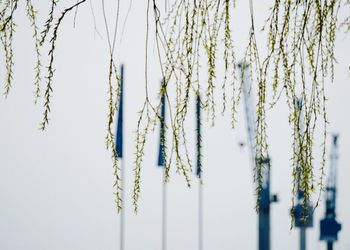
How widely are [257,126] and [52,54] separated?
0.69 m

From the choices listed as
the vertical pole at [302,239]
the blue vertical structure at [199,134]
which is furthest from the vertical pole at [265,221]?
the blue vertical structure at [199,134]

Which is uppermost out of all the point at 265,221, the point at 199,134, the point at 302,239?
the point at 199,134

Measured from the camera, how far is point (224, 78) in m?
1.90

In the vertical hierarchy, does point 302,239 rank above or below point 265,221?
below

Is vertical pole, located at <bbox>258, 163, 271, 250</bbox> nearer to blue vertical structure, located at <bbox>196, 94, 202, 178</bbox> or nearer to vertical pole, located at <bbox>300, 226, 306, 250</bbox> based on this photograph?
vertical pole, located at <bbox>300, 226, 306, 250</bbox>

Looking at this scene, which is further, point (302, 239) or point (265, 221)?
point (302, 239)

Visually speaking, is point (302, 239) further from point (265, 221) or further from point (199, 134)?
point (199, 134)

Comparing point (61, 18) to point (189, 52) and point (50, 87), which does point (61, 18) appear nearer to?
point (50, 87)

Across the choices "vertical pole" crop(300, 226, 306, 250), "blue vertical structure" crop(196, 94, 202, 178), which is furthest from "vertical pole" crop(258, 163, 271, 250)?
"blue vertical structure" crop(196, 94, 202, 178)

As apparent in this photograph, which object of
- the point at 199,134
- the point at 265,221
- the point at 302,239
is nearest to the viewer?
the point at 199,134

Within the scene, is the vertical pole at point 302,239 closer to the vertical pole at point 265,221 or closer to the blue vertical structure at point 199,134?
the vertical pole at point 265,221

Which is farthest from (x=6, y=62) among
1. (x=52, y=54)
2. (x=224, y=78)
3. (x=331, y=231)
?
(x=331, y=231)

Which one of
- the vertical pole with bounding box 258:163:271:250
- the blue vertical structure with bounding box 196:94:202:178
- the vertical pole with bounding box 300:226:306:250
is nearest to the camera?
the blue vertical structure with bounding box 196:94:202:178

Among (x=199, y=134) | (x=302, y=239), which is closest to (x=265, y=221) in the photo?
(x=302, y=239)
